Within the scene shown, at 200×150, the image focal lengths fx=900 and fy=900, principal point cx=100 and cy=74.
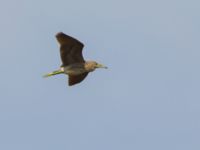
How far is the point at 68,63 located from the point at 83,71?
1.34m

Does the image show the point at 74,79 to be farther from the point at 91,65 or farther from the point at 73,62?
the point at 73,62

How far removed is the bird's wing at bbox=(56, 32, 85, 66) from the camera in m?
42.2

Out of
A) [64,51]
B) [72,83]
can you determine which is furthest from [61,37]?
[72,83]

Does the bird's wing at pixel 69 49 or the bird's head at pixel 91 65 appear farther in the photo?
the bird's head at pixel 91 65

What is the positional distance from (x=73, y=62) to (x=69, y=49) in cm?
121

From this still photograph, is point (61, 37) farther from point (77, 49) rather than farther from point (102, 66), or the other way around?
point (102, 66)

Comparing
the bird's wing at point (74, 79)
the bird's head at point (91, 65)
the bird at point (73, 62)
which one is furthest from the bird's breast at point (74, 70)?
the bird's wing at point (74, 79)

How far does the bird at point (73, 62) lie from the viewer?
42.5 m

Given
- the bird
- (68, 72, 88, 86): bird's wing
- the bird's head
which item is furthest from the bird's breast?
(68, 72, 88, 86): bird's wing

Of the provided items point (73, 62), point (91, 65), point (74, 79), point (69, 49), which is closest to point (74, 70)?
point (73, 62)

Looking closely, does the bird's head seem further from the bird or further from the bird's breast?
the bird's breast

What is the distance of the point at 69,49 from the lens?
43.0 metres

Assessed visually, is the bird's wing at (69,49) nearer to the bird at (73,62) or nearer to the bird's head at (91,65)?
the bird at (73,62)

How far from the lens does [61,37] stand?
138 ft
